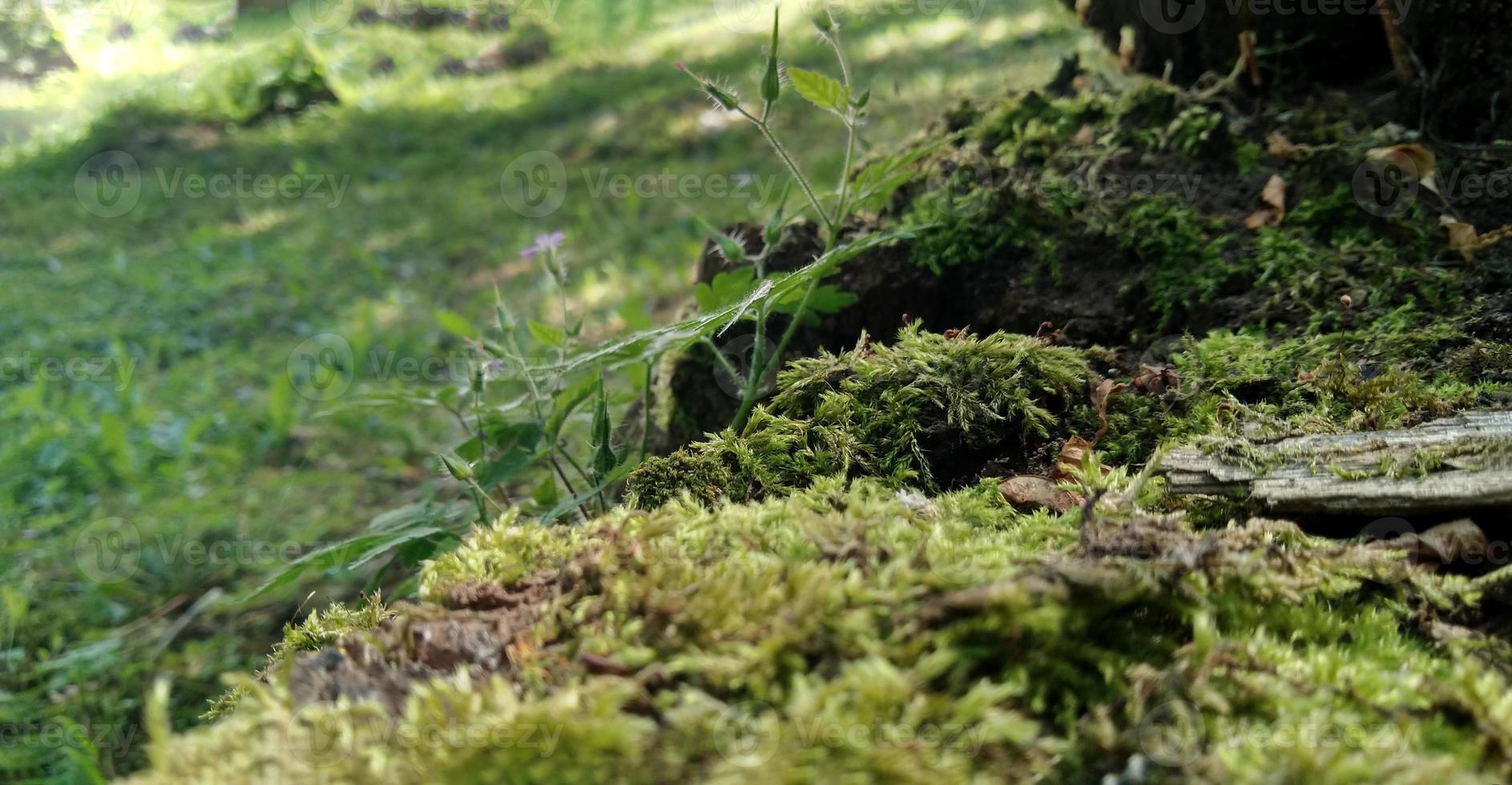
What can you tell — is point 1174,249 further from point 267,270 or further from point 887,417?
point 267,270

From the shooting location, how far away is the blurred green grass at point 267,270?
307 centimetres

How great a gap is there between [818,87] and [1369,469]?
109 centimetres

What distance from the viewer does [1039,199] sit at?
2225mm

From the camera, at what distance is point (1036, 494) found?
1.42 metres

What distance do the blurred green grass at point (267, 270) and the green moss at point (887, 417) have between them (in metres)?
0.97

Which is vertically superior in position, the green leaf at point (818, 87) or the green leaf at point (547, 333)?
the green leaf at point (818, 87)

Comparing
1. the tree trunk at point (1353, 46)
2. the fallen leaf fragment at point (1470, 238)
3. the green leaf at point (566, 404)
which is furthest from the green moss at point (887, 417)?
the tree trunk at point (1353, 46)

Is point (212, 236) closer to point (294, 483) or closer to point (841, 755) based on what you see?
point (294, 483)

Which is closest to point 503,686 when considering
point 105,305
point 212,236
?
point 105,305

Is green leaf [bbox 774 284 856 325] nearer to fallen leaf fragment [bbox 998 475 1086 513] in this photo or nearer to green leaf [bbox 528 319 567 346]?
green leaf [bbox 528 319 567 346]

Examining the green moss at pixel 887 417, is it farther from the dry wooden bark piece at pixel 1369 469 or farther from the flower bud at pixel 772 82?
the flower bud at pixel 772 82

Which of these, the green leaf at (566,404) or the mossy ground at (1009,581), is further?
the green leaf at (566,404)

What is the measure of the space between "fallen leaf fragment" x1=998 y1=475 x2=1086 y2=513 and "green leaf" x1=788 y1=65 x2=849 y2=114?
2.49 ft


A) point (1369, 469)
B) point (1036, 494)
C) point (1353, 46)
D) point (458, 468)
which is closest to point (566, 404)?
A: point (458, 468)
